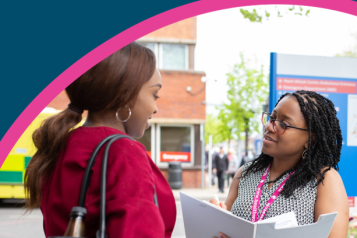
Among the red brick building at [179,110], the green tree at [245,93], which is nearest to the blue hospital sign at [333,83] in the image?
the red brick building at [179,110]

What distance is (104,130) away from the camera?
3.74 ft

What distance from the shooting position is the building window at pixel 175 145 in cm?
1425

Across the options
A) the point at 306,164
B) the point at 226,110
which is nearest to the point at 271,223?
the point at 306,164

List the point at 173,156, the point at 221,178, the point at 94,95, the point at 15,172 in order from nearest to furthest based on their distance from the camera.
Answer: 1. the point at 94,95
2. the point at 15,172
3. the point at 221,178
4. the point at 173,156

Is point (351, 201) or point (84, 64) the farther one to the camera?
point (351, 201)

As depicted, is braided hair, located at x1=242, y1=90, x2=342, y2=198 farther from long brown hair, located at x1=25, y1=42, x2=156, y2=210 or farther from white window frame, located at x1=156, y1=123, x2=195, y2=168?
white window frame, located at x1=156, y1=123, x2=195, y2=168

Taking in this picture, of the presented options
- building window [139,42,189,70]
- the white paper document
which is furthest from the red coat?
building window [139,42,189,70]

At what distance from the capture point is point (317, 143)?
1.97 m

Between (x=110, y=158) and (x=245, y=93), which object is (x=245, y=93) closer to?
(x=245, y=93)

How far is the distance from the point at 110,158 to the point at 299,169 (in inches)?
50.0

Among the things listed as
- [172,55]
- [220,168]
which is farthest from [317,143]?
[172,55]

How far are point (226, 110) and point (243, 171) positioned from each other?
17.6 metres

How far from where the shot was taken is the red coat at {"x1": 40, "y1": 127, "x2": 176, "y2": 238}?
956mm

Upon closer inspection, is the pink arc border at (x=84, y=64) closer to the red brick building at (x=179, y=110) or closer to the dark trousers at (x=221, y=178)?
the dark trousers at (x=221, y=178)
